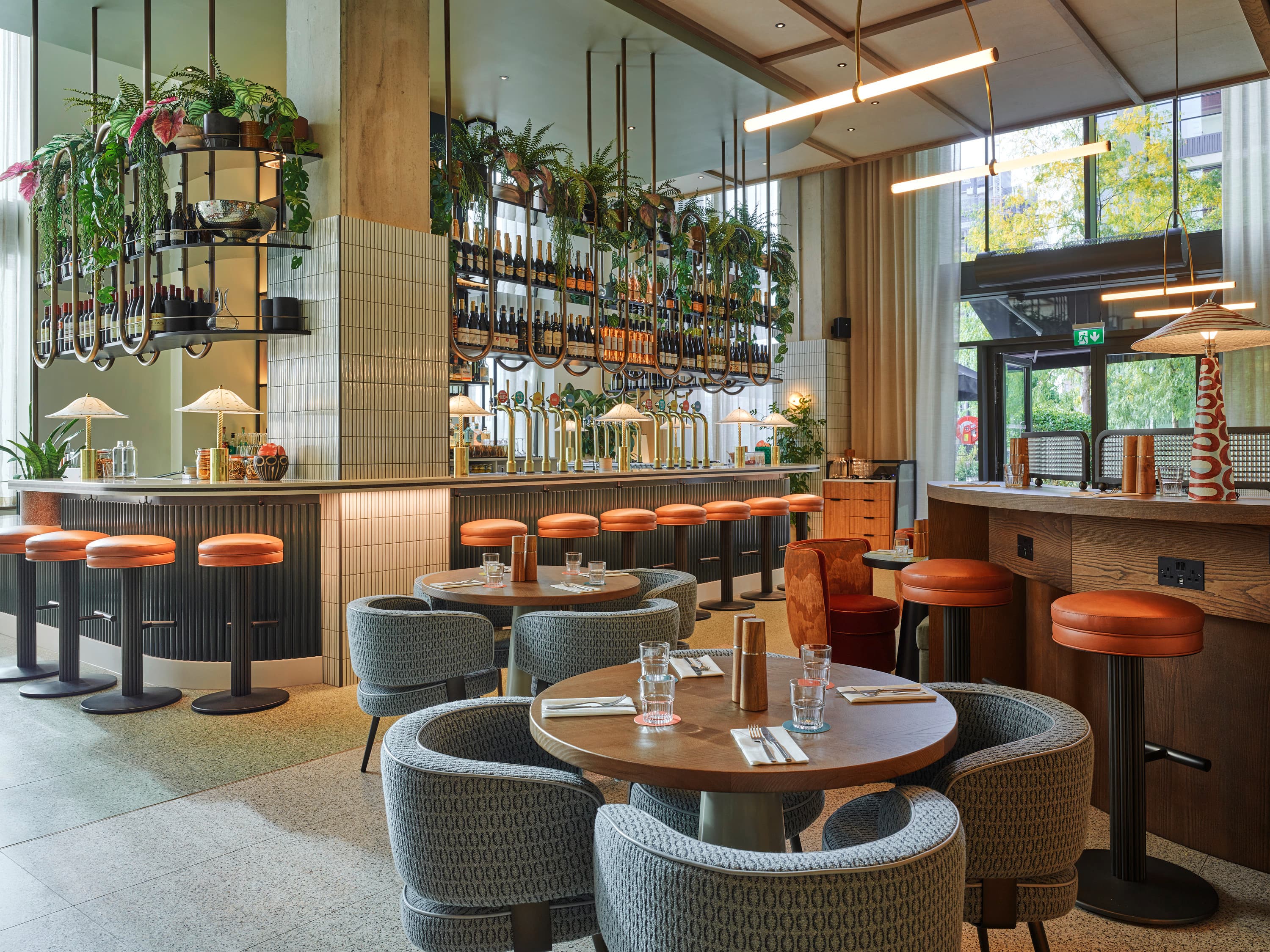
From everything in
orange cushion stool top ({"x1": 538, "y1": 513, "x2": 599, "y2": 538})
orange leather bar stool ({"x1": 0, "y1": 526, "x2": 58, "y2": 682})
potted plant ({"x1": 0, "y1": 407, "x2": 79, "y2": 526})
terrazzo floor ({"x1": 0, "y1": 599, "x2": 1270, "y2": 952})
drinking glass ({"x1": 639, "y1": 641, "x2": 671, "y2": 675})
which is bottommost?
terrazzo floor ({"x1": 0, "y1": 599, "x2": 1270, "y2": 952})

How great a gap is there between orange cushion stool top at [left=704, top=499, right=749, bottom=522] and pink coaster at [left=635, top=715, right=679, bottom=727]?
5.20 metres

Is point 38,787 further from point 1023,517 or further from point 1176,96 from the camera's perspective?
point 1176,96

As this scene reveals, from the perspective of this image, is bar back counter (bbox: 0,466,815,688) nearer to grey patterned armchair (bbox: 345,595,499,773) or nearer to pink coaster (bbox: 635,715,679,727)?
grey patterned armchair (bbox: 345,595,499,773)

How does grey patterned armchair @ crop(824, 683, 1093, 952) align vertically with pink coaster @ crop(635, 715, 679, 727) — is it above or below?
below

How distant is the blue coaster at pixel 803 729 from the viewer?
1.77m

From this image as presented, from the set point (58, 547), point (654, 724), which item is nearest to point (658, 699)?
point (654, 724)

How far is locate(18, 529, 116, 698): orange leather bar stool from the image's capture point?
15.5 ft

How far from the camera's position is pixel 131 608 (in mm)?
4527

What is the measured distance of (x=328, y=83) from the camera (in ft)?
16.7

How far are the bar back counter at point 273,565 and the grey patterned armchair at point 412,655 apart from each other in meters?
1.56

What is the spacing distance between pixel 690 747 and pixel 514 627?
1900 mm

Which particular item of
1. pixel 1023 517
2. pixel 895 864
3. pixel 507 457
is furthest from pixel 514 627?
pixel 507 457

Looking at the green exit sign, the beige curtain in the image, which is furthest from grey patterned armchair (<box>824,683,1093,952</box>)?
the beige curtain

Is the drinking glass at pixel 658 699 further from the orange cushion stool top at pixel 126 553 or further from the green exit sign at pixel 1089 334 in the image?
the green exit sign at pixel 1089 334
